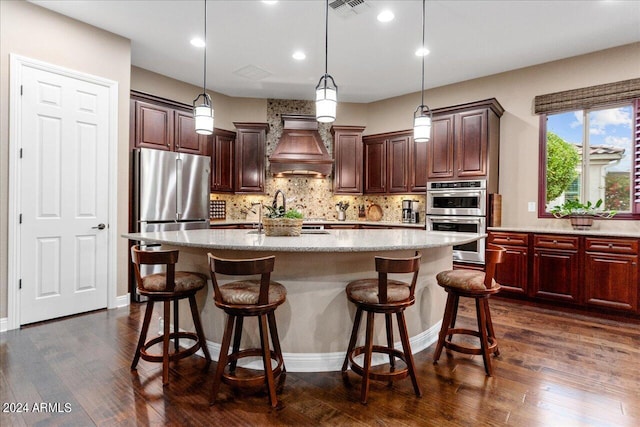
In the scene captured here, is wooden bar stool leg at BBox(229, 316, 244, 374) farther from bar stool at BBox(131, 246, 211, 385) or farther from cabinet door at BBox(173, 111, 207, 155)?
cabinet door at BBox(173, 111, 207, 155)

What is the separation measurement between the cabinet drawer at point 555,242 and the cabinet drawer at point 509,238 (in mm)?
117

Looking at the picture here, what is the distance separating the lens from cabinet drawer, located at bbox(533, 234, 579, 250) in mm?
3918

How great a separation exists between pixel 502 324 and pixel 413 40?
321 centimetres

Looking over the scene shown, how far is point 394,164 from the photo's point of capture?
5816mm

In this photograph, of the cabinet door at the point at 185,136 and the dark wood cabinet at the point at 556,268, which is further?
the cabinet door at the point at 185,136

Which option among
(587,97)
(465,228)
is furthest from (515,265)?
(587,97)

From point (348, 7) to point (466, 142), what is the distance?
2.39 m

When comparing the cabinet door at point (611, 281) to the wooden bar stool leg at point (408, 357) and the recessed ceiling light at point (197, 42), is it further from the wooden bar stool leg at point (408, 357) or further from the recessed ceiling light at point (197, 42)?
the recessed ceiling light at point (197, 42)

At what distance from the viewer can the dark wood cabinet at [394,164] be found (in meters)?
5.51

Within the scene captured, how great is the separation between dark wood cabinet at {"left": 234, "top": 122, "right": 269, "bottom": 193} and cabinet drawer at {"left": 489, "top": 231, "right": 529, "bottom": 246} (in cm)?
363

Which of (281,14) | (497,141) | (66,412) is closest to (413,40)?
(281,14)

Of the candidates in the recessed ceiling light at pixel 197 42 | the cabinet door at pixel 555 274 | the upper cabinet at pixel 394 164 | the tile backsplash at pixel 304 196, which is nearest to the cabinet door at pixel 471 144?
the upper cabinet at pixel 394 164

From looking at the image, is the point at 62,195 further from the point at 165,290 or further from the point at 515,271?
the point at 515,271

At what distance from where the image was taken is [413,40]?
159 inches
